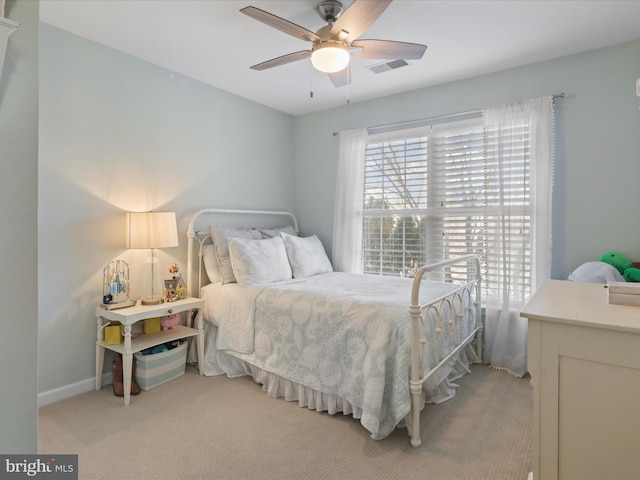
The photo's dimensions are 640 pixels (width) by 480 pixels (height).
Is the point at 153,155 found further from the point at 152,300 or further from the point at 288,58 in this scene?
the point at 288,58

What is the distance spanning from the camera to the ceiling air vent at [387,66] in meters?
2.91

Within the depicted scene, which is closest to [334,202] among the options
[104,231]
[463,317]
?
[463,317]

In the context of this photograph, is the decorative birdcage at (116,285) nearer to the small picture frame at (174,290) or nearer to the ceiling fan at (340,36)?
the small picture frame at (174,290)

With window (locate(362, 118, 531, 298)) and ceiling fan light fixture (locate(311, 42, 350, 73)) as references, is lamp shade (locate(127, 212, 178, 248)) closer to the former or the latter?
ceiling fan light fixture (locate(311, 42, 350, 73))

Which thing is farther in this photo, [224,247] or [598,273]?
[224,247]

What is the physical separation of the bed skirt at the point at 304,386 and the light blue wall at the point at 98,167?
82 centimetres

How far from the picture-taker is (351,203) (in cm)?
387

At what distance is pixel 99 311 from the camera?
2.56 meters

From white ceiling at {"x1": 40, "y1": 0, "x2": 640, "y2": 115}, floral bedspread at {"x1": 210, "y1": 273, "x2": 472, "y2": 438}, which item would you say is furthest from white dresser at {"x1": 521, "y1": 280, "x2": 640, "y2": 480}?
white ceiling at {"x1": 40, "y1": 0, "x2": 640, "y2": 115}

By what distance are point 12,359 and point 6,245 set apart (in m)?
0.28

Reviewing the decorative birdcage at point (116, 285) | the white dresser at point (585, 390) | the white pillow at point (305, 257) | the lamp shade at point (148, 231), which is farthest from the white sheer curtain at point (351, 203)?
the white dresser at point (585, 390)

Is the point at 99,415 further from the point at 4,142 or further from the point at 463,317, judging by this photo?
the point at 463,317

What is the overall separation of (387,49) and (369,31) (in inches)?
17.4

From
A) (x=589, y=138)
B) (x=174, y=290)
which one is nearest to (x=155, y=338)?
(x=174, y=290)
